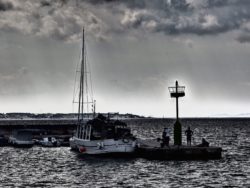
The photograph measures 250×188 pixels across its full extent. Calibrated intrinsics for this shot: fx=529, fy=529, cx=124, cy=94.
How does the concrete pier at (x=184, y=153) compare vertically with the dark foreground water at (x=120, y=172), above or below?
above

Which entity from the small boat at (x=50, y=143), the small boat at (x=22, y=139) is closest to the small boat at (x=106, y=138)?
the small boat at (x=50, y=143)

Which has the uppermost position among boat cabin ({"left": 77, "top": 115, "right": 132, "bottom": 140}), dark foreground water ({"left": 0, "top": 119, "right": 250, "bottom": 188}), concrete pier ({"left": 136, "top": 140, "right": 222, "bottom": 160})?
boat cabin ({"left": 77, "top": 115, "right": 132, "bottom": 140})

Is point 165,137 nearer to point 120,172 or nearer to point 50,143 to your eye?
point 120,172

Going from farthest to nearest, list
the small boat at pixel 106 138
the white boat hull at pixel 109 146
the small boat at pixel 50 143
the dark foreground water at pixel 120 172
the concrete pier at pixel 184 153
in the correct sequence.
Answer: the small boat at pixel 50 143 → the small boat at pixel 106 138 → the white boat hull at pixel 109 146 → the concrete pier at pixel 184 153 → the dark foreground water at pixel 120 172

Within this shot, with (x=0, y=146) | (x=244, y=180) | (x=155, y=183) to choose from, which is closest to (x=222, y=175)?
(x=244, y=180)

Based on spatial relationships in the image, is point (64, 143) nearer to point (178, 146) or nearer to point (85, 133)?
point (85, 133)

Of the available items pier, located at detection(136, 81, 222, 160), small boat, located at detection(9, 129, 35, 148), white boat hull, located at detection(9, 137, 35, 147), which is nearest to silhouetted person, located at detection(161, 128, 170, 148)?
pier, located at detection(136, 81, 222, 160)

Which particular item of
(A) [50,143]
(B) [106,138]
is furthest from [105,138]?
(A) [50,143]

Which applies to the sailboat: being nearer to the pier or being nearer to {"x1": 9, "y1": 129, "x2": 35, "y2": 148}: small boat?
the pier

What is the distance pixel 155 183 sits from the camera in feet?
149

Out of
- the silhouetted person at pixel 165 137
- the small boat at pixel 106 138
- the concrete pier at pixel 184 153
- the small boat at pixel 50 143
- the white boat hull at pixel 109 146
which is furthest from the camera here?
the small boat at pixel 50 143

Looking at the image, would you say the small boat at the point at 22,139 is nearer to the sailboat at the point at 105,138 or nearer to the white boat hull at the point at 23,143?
the white boat hull at the point at 23,143

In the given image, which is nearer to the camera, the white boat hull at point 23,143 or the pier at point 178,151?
the pier at point 178,151

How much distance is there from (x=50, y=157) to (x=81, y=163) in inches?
425
